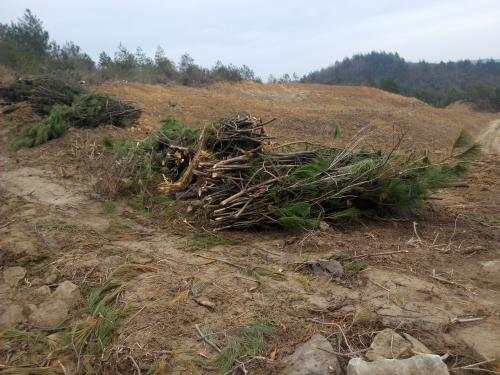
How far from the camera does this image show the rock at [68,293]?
11.9ft

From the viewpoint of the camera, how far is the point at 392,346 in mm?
2811

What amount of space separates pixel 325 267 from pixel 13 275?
96.1 inches

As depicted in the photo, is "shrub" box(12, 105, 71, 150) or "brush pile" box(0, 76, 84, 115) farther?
"brush pile" box(0, 76, 84, 115)

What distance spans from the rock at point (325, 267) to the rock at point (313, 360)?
0.85 m

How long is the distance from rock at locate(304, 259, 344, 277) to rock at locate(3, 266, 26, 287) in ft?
7.34

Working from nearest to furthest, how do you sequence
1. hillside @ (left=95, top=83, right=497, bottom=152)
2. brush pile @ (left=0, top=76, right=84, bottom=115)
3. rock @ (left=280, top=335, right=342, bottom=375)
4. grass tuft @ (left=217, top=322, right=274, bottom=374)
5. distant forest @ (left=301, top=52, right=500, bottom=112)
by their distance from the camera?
rock @ (left=280, top=335, right=342, bottom=375) < grass tuft @ (left=217, top=322, right=274, bottom=374) < brush pile @ (left=0, top=76, right=84, bottom=115) < hillside @ (left=95, top=83, right=497, bottom=152) < distant forest @ (left=301, top=52, right=500, bottom=112)

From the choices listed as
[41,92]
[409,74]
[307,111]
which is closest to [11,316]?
[41,92]

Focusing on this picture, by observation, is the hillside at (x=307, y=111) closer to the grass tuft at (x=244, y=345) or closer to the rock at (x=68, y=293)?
the grass tuft at (x=244, y=345)

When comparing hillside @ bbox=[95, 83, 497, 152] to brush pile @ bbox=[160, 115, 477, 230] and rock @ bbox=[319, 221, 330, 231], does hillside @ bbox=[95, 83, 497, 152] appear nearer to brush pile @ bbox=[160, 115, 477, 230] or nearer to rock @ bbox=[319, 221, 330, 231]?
brush pile @ bbox=[160, 115, 477, 230]

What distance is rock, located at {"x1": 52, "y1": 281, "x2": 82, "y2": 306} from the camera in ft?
11.9

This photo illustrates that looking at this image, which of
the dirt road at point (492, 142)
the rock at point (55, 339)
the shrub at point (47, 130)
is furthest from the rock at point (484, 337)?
the dirt road at point (492, 142)

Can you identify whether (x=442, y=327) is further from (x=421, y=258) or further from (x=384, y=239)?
(x=384, y=239)

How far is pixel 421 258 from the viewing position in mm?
4094

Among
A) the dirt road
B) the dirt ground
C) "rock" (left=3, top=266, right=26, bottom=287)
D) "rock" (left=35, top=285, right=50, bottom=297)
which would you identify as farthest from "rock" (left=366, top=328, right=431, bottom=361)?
the dirt road
